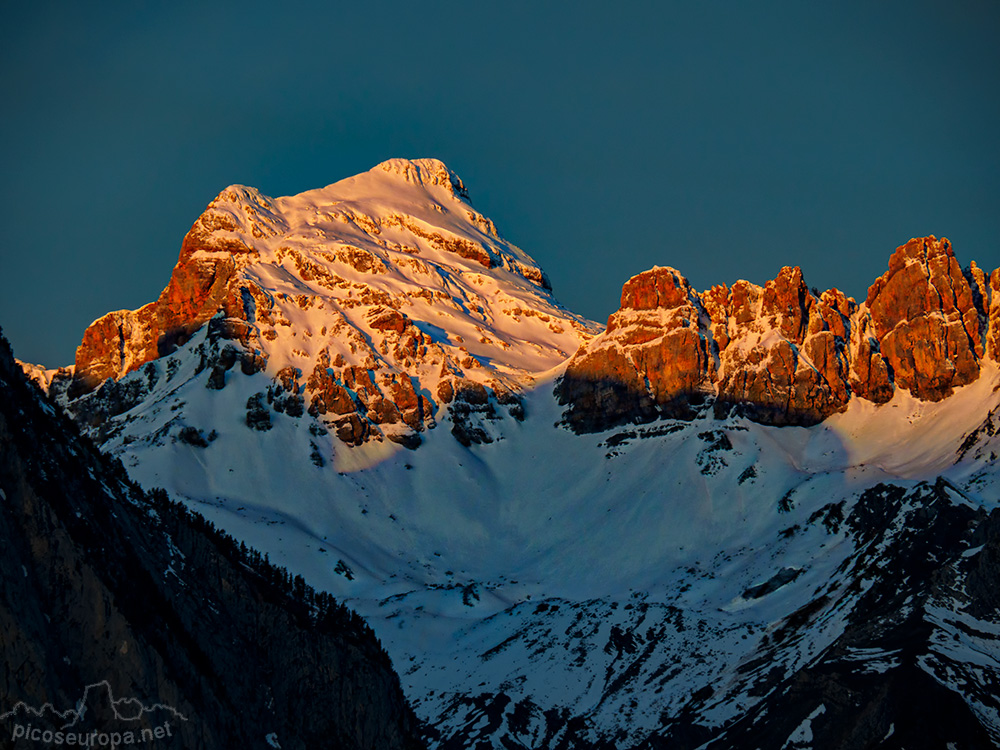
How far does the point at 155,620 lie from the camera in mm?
86062

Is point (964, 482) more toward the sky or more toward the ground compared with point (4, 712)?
more toward the sky

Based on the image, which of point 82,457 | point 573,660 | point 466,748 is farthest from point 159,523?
point 573,660

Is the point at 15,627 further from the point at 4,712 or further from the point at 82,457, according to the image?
the point at 82,457

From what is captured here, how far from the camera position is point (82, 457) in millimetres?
97000

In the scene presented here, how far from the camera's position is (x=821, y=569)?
190 metres

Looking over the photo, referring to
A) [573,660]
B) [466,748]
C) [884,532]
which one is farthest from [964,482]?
[466,748]

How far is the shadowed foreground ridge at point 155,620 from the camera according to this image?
75.1 metres

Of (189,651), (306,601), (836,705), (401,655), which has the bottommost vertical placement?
(836,705)

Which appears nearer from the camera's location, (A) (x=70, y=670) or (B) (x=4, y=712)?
(B) (x=4, y=712)

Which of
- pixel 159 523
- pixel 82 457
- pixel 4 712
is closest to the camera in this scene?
pixel 4 712

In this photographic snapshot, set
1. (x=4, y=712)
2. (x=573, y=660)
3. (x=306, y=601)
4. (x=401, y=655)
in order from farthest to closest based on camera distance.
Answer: (x=401, y=655) < (x=573, y=660) < (x=306, y=601) < (x=4, y=712)

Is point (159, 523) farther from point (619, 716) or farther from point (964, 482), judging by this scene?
point (964, 482)

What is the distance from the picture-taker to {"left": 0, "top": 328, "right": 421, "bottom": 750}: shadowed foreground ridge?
7506 centimetres

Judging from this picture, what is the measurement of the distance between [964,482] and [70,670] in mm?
152873
